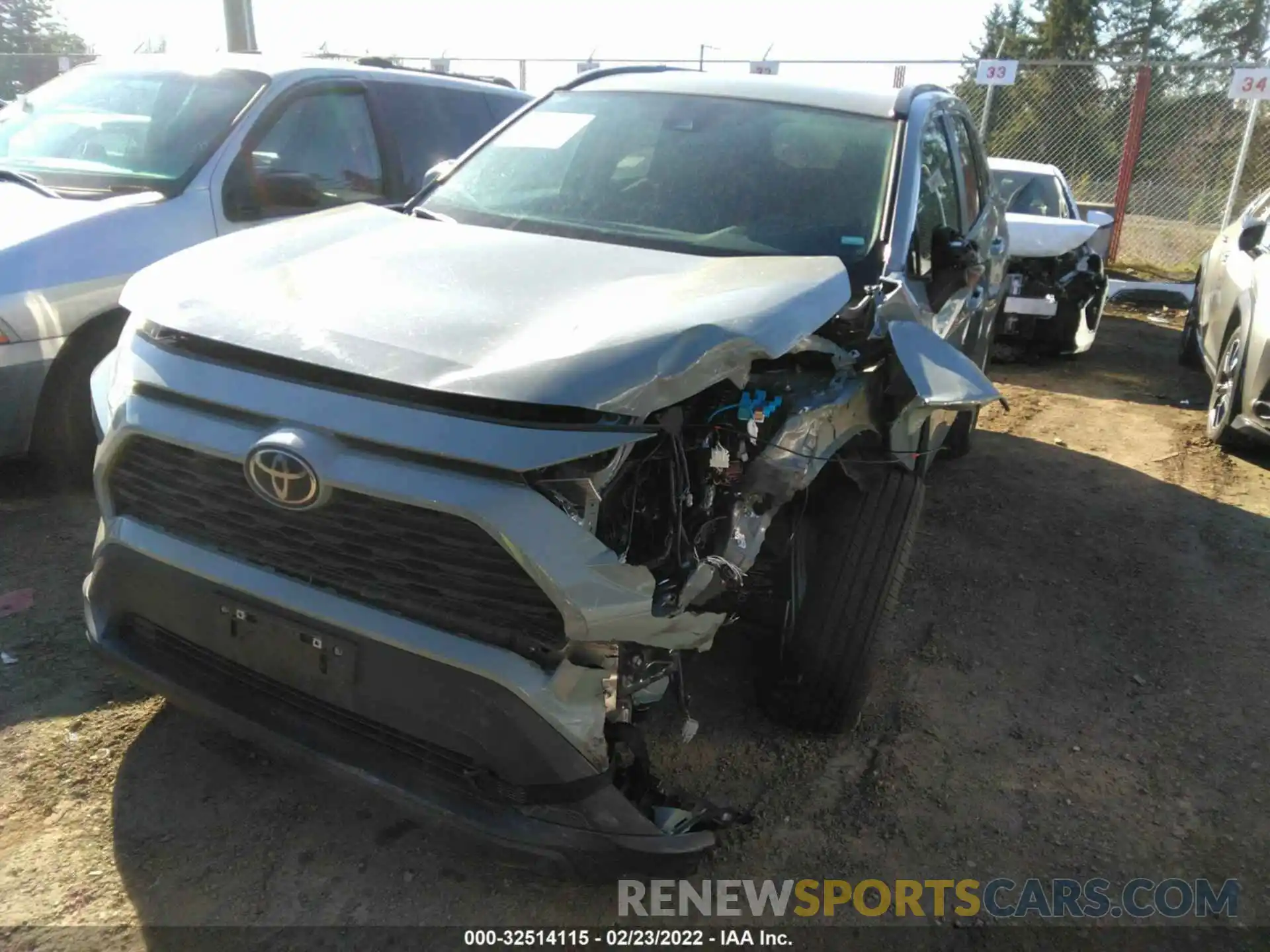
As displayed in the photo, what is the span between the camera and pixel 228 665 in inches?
94.7

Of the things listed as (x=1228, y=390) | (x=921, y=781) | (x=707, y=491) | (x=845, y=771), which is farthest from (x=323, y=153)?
(x=1228, y=390)

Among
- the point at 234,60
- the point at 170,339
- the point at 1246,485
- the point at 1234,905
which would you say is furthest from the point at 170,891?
the point at 1246,485

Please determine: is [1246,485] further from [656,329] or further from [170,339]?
[170,339]

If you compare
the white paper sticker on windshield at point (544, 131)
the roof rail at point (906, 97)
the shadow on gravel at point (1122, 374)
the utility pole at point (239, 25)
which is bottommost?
the shadow on gravel at point (1122, 374)

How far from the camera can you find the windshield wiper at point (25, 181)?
4.33 m

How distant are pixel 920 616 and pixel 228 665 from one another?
2.67 m

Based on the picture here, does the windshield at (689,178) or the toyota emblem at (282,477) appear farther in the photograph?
the windshield at (689,178)

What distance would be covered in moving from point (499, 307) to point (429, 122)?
3754 mm

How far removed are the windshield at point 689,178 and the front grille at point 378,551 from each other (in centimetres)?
146

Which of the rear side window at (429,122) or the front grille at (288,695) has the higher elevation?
the rear side window at (429,122)

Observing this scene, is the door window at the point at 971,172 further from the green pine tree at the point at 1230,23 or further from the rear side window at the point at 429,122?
the green pine tree at the point at 1230,23

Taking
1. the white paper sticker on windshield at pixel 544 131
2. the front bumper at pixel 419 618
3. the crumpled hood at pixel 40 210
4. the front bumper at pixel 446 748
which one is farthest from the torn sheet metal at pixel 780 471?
the crumpled hood at pixel 40 210

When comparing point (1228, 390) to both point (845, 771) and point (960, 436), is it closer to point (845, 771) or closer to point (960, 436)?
point (960, 436)

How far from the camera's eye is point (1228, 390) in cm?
612
